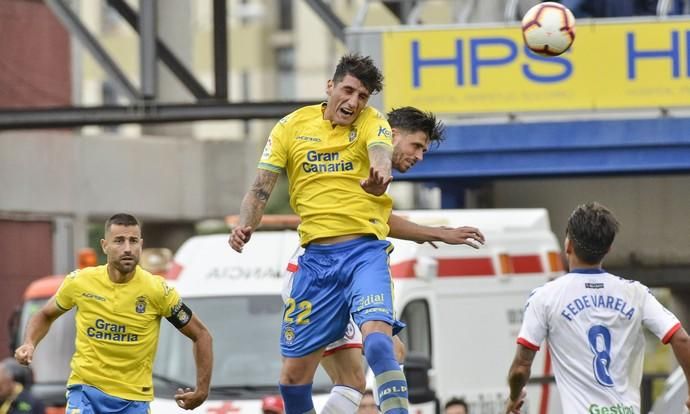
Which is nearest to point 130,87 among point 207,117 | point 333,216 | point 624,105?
point 207,117

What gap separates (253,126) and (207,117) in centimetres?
5172

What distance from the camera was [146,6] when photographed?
2314cm

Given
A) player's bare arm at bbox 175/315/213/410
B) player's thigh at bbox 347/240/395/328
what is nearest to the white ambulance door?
player's bare arm at bbox 175/315/213/410

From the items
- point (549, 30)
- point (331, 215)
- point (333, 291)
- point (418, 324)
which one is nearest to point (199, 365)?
point (333, 291)

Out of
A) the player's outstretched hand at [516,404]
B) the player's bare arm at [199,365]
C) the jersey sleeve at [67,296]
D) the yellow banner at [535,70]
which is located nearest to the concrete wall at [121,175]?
the yellow banner at [535,70]

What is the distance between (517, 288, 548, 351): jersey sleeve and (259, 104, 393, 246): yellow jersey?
1216mm

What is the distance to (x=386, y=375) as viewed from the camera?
34.3 feet

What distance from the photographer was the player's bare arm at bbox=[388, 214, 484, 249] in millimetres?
11000

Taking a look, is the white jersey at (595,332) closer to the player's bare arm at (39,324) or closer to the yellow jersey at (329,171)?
the yellow jersey at (329,171)

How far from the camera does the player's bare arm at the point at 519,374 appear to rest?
10.1m

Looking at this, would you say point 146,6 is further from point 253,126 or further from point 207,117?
point 253,126

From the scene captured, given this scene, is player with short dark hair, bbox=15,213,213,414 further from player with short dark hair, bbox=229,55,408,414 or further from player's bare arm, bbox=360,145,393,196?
player's bare arm, bbox=360,145,393,196

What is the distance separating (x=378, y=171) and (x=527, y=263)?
834 cm

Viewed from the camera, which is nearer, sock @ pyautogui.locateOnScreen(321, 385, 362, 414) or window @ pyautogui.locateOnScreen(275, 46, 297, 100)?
sock @ pyautogui.locateOnScreen(321, 385, 362, 414)
